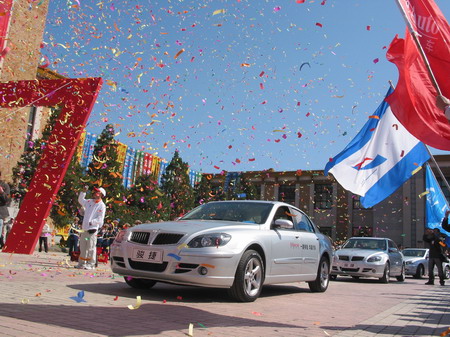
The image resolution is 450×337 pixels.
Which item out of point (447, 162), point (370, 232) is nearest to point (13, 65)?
point (370, 232)

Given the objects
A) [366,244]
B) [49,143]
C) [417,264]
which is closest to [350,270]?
[366,244]

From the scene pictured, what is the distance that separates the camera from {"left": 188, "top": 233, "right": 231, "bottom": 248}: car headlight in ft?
21.0

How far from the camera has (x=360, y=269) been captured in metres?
15.6

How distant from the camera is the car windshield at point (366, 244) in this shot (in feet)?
55.9

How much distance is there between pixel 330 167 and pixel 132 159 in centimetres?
4313

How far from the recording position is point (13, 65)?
34.5 m

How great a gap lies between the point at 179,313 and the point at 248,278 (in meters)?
1.69

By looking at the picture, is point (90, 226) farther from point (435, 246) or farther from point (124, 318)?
point (435, 246)

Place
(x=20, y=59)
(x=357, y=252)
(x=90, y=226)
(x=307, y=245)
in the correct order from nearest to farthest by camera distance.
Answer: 1. (x=307, y=245)
2. (x=90, y=226)
3. (x=357, y=252)
4. (x=20, y=59)

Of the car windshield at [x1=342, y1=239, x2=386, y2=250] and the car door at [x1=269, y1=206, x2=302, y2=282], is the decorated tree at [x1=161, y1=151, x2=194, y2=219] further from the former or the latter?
the car door at [x1=269, y1=206, x2=302, y2=282]

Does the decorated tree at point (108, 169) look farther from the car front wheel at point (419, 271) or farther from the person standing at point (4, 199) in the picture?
the person standing at point (4, 199)

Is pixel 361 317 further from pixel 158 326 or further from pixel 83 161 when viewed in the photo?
pixel 83 161

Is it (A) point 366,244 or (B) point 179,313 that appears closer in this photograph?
(B) point 179,313

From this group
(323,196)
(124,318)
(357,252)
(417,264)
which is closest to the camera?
(124,318)
